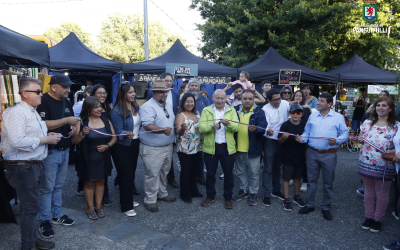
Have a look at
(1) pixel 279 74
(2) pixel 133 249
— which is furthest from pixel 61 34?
(2) pixel 133 249

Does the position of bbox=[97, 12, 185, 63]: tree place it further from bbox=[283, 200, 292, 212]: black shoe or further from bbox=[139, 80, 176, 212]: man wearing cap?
bbox=[283, 200, 292, 212]: black shoe

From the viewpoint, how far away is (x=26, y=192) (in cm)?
282

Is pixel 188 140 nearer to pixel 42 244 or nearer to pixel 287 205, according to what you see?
pixel 287 205

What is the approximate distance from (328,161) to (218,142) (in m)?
1.59

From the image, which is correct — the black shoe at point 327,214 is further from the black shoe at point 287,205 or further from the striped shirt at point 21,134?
the striped shirt at point 21,134

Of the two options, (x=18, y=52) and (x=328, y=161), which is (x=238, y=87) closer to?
(x=328, y=161)

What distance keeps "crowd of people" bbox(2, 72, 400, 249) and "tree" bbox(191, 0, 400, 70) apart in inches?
447

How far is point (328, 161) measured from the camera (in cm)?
384

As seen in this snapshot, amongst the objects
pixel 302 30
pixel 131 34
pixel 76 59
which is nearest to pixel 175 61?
pixel 76 59

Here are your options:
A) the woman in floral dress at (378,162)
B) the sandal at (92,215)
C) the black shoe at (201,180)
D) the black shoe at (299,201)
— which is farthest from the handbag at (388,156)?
the sandal at (92,215)

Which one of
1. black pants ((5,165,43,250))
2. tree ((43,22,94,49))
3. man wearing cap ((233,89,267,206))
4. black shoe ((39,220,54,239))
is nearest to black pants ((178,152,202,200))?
man wearing cap ((233,89,267,206))

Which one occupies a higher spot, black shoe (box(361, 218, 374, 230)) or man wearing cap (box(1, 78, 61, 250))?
man wearing cap (box(1, 78, 61, 250))

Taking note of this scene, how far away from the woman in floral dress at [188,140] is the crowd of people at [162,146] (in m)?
0.02

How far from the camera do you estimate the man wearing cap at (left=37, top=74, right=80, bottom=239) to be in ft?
10.6
